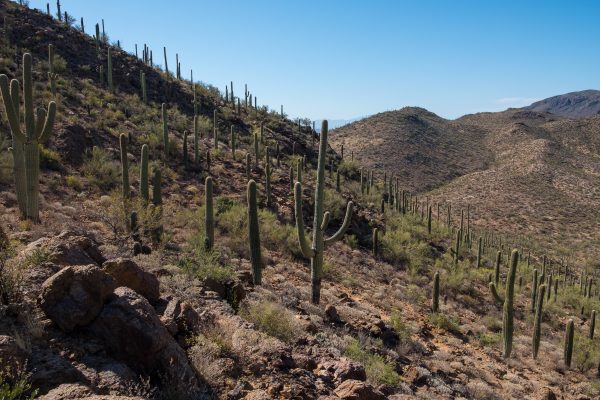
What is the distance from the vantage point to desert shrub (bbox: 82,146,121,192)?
1847 cm

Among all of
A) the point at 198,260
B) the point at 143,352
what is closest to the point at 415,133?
the point at 198,260

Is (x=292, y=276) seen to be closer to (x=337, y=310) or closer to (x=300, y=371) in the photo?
(x=337, y=310)

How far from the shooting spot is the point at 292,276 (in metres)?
15.4

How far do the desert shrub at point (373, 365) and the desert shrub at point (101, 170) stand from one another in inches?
526

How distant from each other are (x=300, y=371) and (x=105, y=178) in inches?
596

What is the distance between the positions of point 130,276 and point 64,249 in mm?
961

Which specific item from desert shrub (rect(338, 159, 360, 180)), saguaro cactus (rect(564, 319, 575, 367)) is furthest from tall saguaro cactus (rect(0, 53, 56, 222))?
desert shrub (rect(338, 159, 360, 180))


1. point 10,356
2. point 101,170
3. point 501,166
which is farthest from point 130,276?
point 501,166

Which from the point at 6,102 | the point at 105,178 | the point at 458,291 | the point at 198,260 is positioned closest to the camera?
the point at 198,260

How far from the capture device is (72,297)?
4969 mm

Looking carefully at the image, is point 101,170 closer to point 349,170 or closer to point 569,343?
point 569,343

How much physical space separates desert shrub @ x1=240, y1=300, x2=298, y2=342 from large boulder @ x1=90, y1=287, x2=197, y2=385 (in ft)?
9.46

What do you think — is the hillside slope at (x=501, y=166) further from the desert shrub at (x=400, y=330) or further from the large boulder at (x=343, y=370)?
the large boulder at (x=343, y=370)

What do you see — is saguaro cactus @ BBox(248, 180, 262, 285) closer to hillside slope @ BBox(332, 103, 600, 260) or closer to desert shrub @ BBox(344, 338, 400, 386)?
desert shrub @ BBox(344, 338, 400, 386)
